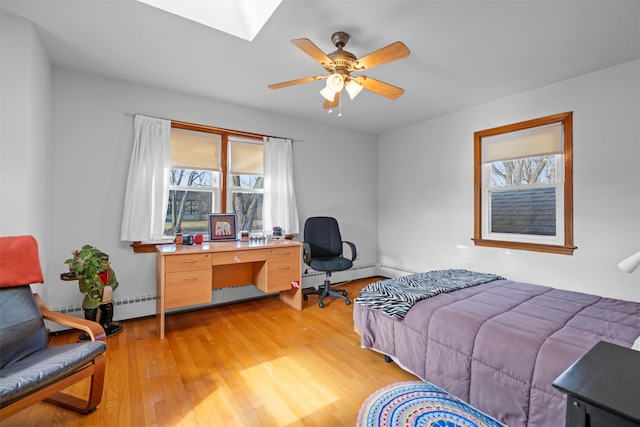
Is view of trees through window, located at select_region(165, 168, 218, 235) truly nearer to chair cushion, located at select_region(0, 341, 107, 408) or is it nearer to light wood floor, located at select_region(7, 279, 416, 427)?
light wood floor, located at select_region(7, 279, 416, 427)

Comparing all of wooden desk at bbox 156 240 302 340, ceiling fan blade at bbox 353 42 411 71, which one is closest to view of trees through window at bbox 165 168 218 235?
wooden desk at bbox 156 240 302 340

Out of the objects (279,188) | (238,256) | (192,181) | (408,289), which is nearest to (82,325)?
(238,256)

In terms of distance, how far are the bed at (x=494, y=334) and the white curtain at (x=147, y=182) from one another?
2.36 meters

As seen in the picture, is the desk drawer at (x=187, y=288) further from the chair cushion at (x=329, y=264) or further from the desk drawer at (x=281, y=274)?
the chair cushion at (x=329, y=264)

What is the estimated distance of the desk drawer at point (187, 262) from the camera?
8.76 ft

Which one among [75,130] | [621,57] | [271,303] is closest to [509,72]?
[621,57]

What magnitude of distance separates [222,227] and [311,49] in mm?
2332

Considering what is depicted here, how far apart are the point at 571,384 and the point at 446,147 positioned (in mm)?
Answer: 3720

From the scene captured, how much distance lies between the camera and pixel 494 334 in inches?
63.5

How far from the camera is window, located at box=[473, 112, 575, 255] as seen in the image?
3010mm

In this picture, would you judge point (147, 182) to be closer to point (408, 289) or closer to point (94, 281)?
point (94, 281)

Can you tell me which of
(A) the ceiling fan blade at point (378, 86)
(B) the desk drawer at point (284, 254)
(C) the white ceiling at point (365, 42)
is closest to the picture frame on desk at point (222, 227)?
(B) the desk drawer at point (284, 254)

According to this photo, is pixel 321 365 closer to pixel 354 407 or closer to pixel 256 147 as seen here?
pixel 354 407

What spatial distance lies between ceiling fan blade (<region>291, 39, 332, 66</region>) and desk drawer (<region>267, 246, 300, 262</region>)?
1992 millimetres
